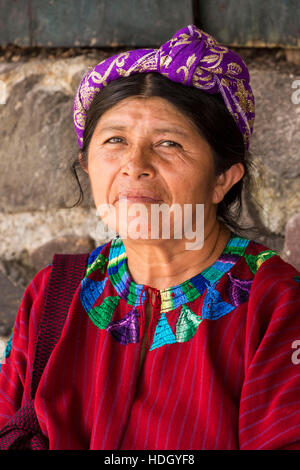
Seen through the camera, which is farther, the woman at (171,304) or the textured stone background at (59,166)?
the textured stone background at (59,166)

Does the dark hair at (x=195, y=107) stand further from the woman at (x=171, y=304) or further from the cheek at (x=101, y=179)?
the cheek at (x=101, y=179)

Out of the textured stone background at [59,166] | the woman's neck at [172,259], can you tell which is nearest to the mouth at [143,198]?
the woman's neck at [172,259]

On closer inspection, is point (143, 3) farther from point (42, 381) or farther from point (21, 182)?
point (42, 381)

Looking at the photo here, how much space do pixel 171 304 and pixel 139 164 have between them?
1.24ft

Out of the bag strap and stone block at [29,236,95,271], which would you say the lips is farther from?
stone block at [29,236,95,271]

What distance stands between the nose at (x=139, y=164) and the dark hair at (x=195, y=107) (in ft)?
0.47

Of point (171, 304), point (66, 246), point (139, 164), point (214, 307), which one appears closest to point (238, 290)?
point (214, 307)

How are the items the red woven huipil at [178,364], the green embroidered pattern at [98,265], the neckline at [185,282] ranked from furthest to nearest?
the green embroidered pattern at [98,265] → the neckline at [185,282] → the red woven huipil at [178,364]

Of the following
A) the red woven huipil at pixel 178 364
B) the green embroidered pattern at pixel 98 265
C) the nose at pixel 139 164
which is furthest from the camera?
the green embroidered pattern at pixel 98 265

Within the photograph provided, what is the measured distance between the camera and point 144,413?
132cm

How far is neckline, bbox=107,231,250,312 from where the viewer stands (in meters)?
1.46

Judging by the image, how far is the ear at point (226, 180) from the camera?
1.50 meters

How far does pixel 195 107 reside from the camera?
1.39 metres
